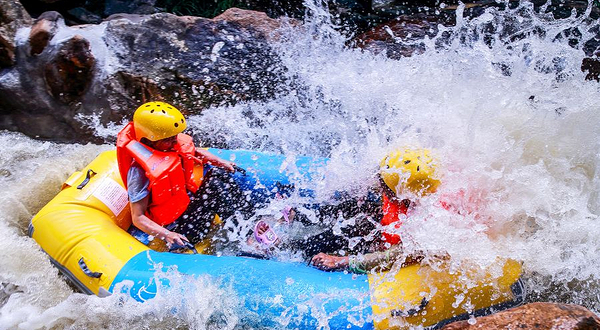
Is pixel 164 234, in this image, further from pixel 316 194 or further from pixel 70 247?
pixel 316 194

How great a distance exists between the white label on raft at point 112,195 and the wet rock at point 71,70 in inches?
77.4

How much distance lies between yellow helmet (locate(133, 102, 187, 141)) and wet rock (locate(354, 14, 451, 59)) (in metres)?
2.89

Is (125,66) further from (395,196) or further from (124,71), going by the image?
(395,196)

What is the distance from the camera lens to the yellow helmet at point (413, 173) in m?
3.12

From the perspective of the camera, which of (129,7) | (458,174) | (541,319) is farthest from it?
(129,7)

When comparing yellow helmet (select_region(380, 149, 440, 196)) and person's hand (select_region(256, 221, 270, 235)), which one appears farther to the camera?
person's hand (select_region(256, 221, 270, 235))

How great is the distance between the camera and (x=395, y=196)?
3.26 metres

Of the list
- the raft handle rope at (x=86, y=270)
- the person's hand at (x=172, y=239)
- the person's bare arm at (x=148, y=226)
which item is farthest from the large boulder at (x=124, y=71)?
the raft handle rope at (x=86, y=270)

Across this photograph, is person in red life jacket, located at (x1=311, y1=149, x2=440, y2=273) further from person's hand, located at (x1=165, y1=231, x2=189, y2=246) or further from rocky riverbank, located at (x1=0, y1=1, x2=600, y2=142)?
rocky riverbank, located at (x1=0, y1=1, x2=600, y2=142)

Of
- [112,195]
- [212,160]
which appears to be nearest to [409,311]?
[212,160]

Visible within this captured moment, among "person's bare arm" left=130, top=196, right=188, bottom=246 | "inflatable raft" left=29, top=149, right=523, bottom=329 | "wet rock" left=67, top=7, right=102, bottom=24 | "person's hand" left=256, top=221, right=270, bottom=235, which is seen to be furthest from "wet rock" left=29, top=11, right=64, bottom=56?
"person's hand" left=256, top=221, right=270, bottom=235

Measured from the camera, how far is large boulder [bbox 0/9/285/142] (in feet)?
17.8

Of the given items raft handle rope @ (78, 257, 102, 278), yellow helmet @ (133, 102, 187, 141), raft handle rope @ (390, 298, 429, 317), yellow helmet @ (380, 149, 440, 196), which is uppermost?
yellow helmet @ (380, 149, 440, 196)

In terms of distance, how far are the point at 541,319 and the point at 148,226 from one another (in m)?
2.38
